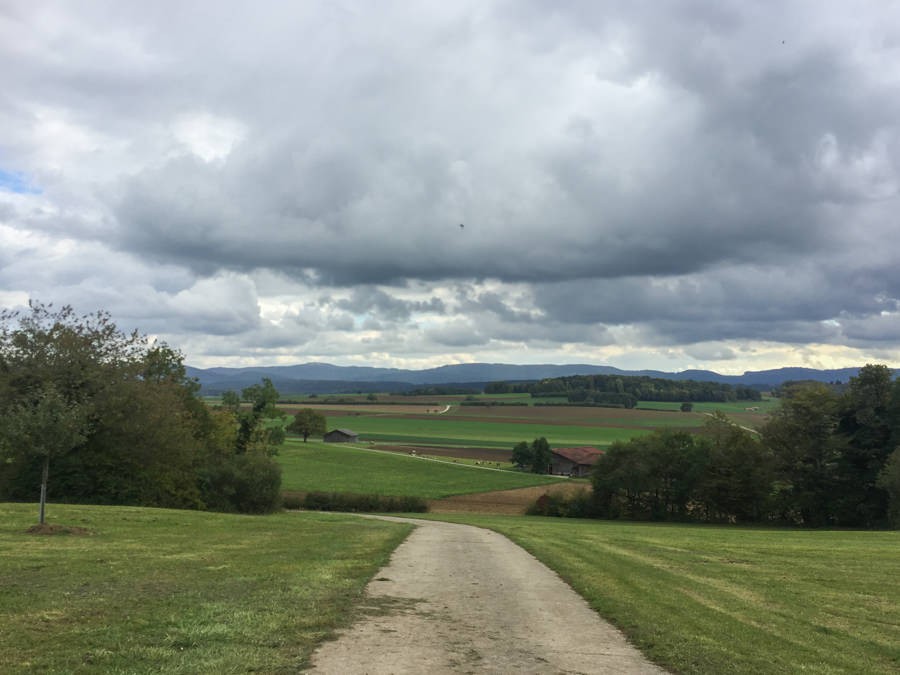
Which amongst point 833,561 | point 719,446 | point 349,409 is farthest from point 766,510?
point 349,409

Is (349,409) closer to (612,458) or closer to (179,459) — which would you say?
(612,458)

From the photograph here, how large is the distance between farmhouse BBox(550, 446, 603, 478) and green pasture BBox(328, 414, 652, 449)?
1408 centimetres

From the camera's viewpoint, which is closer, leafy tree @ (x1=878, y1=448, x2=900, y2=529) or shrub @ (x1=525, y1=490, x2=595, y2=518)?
leafy tree @ (x1=878, y1=448, x2=900, y2=529)

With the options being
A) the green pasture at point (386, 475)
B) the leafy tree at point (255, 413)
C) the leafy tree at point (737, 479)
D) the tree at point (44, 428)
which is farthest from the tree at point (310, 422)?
the tree at point (44, 428)

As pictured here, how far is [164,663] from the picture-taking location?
754 centimetres

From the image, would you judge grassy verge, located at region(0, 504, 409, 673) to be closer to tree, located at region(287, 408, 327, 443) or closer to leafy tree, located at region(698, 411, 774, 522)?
leafy tree, located at region(698, 411, 774, 522)

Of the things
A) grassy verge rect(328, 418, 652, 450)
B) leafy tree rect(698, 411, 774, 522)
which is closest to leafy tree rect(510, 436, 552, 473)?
grassy verge rect(328, 418, 652, 450)

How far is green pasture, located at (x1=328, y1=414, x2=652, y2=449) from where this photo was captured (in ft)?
411

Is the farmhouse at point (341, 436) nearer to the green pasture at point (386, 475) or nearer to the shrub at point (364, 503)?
the green pasture at point (386, 475)

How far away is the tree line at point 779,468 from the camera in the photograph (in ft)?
187

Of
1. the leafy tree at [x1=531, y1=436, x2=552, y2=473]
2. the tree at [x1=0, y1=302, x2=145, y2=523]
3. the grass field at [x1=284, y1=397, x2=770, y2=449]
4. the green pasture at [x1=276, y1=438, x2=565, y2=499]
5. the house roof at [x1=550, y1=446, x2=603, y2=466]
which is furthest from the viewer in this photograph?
the grass field at [x1=284, y1=397, x2=770, y2=449]

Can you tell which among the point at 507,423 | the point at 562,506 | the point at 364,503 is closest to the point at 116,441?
the point at 364,503

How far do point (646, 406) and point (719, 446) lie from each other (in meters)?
126

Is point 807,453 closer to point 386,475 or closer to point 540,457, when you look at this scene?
point 386,475
